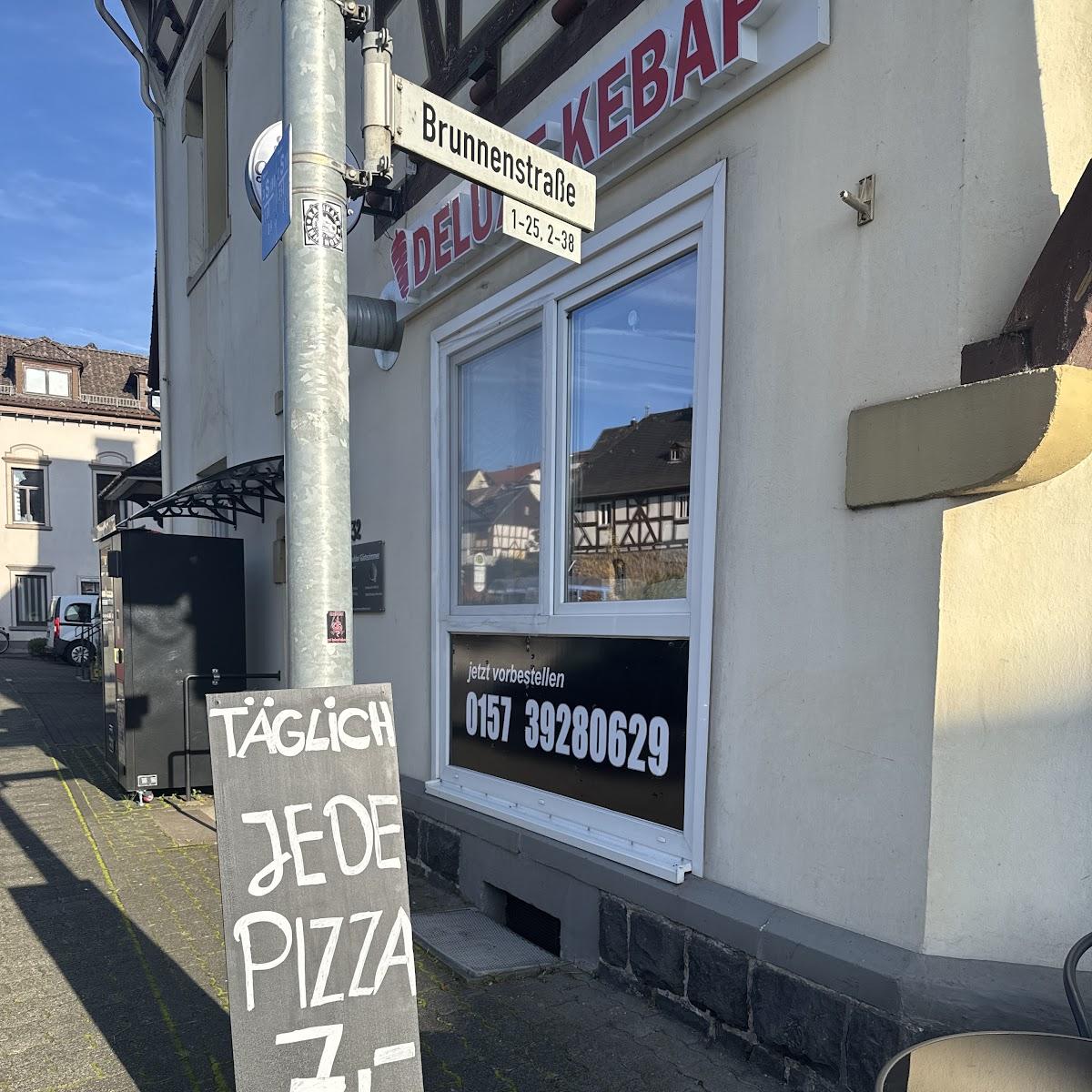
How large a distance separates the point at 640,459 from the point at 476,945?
2.37 m

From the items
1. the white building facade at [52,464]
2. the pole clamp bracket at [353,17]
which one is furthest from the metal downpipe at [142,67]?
the white building facade at [52,464]

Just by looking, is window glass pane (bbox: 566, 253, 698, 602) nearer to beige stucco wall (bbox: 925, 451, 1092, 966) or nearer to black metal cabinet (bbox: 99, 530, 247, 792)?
beige stucco wall (bbox: 925, 451, 1092, 966)

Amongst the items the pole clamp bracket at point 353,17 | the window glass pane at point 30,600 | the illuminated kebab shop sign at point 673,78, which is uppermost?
the illuminated kebab shop sign at point 673,78

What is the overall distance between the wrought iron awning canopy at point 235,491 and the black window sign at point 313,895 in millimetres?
4775

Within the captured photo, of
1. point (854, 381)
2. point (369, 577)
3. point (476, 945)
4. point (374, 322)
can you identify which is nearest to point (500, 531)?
point (369, 577)

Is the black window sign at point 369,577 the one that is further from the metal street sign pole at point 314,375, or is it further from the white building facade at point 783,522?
the metal street sign pole at point 314,375

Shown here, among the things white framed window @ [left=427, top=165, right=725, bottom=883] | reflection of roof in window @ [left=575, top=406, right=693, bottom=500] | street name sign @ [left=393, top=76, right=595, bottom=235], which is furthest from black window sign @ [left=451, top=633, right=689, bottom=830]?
street name sign @ [left=393, top=76, right=595, bottom=235]

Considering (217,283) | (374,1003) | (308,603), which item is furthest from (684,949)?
(217,283)

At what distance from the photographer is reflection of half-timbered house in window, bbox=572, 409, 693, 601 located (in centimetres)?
Answer: 399

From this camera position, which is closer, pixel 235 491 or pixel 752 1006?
pixel 752 1006

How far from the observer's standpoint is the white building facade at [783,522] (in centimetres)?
273

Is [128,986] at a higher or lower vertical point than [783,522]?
lower

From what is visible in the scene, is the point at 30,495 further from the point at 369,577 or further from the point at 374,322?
the point at 374,322

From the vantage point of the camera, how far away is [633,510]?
14.0 ft
